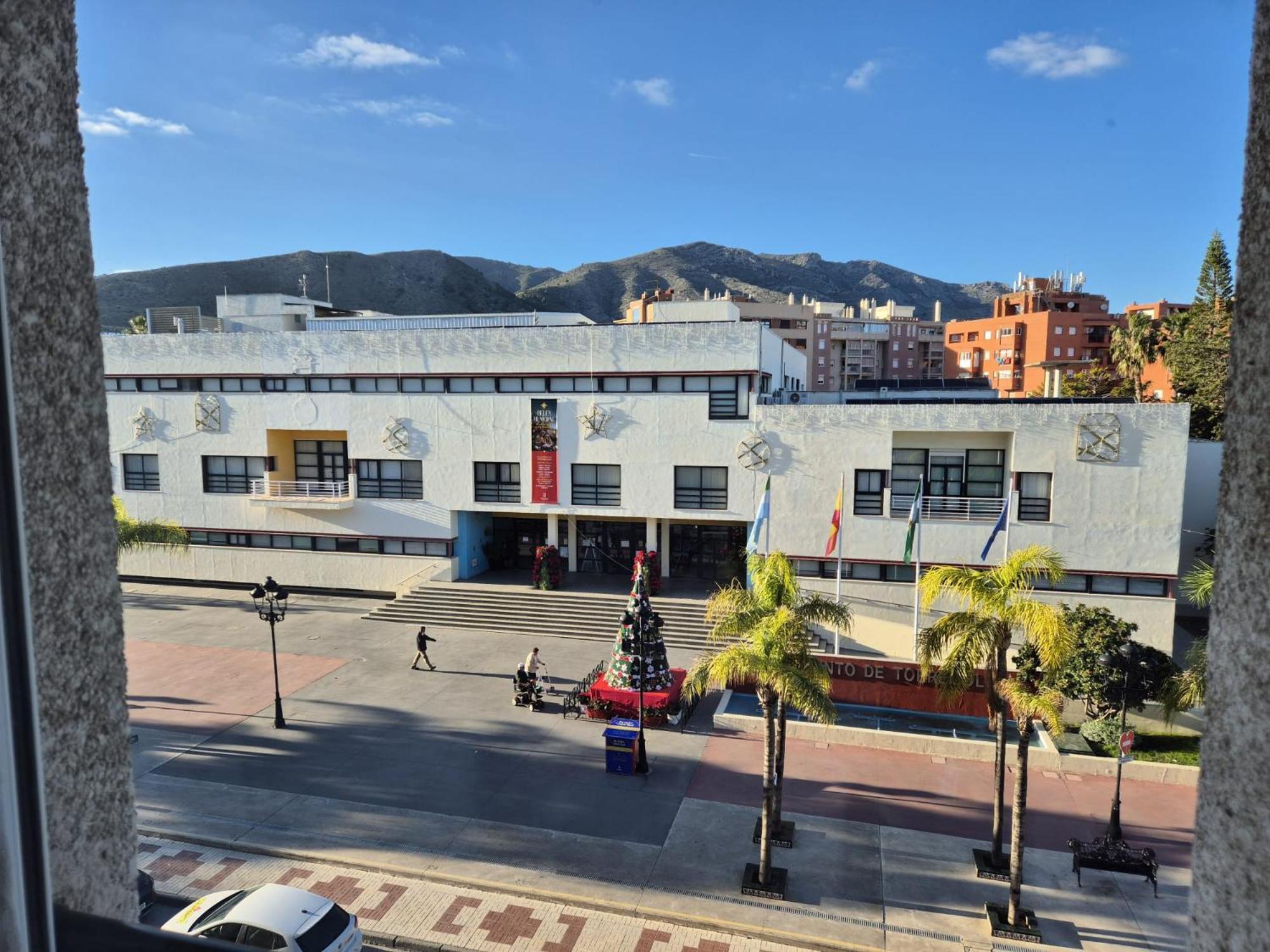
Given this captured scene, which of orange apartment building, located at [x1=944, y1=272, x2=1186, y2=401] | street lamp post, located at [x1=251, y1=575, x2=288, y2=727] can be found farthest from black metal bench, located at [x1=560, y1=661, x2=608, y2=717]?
orange apartment building, located at [x1=944, y1=272, x2=1186, y2=401]

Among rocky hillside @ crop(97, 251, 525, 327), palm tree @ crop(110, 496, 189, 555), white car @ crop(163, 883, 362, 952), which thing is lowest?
white car @ crop(163, 883, 362, 952)

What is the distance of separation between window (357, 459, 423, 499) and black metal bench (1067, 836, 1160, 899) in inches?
968

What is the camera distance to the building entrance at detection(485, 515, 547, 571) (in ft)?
111

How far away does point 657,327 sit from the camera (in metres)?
28.2

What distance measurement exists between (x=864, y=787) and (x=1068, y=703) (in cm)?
796

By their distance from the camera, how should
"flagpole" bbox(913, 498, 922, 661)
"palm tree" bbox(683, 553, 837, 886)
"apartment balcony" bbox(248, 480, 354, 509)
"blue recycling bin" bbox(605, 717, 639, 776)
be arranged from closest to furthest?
"palm tree" bbox(683, 553, 837, 886), "blue recycling bin" bbox(605, 717, 639, 776), "flagpole" bbox(913, 498, 922, 661), "apartment balcony" bbox(248, 480, 354, 509)

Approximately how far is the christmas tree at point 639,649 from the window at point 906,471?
10.5 metres

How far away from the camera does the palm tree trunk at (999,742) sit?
12234 millimetres

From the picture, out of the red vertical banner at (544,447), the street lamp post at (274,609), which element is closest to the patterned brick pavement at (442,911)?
the street lamp post at (274,609)

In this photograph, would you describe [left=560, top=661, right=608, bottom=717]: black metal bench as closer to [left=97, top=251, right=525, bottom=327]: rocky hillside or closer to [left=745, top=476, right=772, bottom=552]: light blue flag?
[left=745, top=476, right=772, bottom=552]: light blue flag

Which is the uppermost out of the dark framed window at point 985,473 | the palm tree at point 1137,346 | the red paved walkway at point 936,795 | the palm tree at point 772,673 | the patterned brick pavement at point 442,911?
the palm tree at point 1137,346

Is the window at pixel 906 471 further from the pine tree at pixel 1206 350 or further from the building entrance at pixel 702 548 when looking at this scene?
the pine tree at pixel 1206 350

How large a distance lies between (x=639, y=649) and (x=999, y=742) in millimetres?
8064

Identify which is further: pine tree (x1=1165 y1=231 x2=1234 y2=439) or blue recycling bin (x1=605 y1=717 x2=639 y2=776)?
pine tree (x1=1165 y1=231 x2=1234 y2=439)
